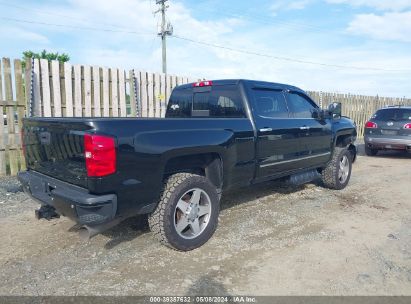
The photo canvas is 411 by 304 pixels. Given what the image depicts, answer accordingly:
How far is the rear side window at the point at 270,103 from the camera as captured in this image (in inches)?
179

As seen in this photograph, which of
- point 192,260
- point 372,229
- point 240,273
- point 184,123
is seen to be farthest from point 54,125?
point 372,229

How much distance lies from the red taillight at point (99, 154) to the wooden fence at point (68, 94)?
458 cm

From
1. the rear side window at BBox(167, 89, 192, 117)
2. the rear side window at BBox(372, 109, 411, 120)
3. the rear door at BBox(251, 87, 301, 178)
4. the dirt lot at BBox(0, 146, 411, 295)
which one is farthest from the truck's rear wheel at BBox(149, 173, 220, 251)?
the rear side window at BBox(372, 109, 411, 120)

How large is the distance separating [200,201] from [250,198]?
6.69 feet

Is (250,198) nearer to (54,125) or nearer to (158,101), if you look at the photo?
(54,125)

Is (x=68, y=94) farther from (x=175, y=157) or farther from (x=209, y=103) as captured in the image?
(x=175, y=157)

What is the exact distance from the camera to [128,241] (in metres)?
3.88

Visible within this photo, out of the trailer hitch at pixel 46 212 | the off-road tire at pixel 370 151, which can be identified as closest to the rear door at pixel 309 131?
the trailer hitch at pixel 46 212

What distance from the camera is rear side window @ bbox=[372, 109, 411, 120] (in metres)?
10.2

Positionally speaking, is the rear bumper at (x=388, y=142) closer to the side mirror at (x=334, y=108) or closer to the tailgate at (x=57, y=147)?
the side mirror at (x=334, y=108)

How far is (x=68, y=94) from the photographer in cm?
714

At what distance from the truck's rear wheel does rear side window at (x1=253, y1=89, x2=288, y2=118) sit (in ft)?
4.57

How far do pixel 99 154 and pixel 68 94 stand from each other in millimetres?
4907

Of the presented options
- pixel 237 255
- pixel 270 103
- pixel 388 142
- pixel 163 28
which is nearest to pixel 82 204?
pixel 237 255
